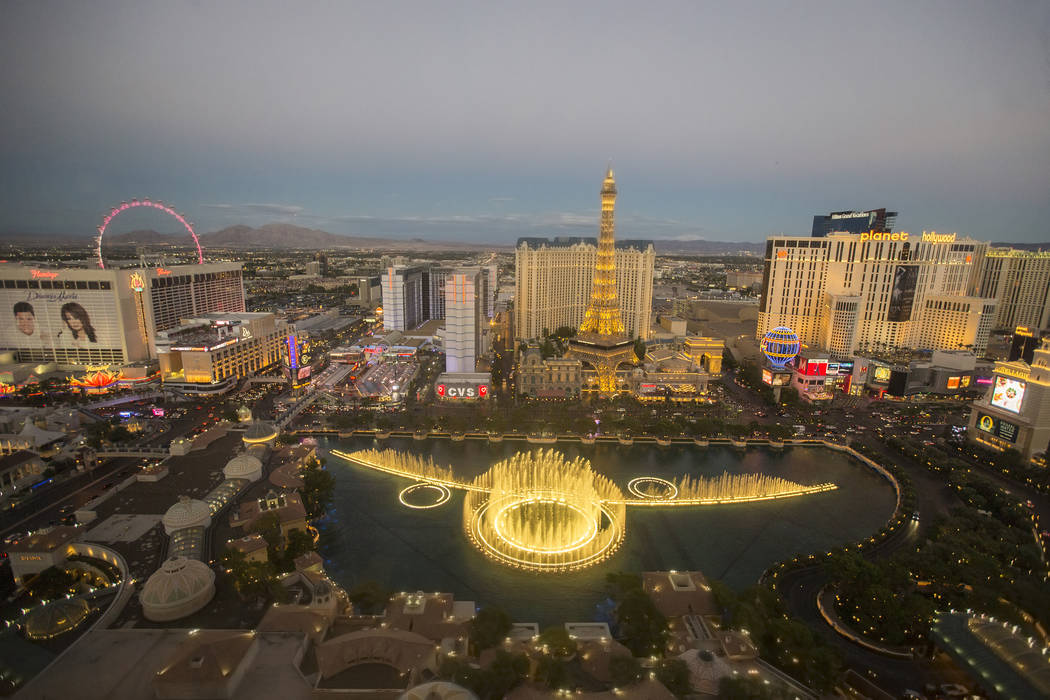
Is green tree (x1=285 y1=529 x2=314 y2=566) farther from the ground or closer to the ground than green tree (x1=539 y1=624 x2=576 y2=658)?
closer to the ground

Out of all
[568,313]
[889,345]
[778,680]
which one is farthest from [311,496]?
[889,345]

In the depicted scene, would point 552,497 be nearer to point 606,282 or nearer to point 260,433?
point 260,433

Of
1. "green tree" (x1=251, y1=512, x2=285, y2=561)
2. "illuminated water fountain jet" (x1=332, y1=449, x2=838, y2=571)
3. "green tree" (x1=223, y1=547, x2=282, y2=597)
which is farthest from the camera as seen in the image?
"illuminated water fountain jet" (x1=332, y1=449, x2=838, y2=571)

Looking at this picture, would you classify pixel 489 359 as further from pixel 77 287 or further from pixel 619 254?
pixel 77 287

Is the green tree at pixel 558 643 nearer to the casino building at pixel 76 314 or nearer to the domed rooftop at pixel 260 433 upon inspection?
the domed rooftop at pixel 260 433

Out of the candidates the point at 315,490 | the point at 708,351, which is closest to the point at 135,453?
the point at 315,490

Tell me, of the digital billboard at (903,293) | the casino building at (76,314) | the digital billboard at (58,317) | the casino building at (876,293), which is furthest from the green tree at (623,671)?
the digital billboard at (903,293)

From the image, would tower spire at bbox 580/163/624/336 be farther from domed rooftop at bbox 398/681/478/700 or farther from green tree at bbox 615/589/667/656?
domed rooftop at bbox 398/681/478/700

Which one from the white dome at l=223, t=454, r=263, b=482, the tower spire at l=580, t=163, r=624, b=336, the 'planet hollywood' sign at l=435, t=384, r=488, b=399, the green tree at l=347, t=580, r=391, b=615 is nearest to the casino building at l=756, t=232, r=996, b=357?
the tower spire at l=580, t=163, r=624, b=336
